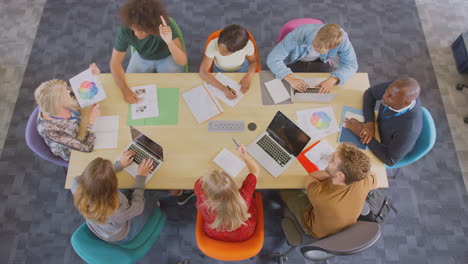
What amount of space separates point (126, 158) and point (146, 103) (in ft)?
1.49

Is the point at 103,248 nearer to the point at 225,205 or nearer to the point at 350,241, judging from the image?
the point at 225,205

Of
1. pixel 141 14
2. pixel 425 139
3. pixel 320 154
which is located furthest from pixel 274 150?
pixel 141 14

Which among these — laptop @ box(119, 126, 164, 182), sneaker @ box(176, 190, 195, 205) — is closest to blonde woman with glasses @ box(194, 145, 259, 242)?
laptop @ box(119, 126, 164, 182)

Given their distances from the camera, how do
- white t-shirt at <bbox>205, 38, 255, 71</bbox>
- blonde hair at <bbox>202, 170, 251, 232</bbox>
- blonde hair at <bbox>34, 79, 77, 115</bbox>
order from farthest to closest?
white t-shirt at <bbox>205, 38, 255, 71</bbox> → blonde hair at <bbox>34, 79, 77, 115</bbox> → blonde hair at <bbox>202, 170, 251, 232</bbox>

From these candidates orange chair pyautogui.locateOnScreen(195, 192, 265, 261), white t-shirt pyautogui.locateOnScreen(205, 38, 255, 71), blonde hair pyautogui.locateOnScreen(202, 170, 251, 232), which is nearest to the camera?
blonde hair pyautogui.locateOnScreen(202, 170, 251, 232)

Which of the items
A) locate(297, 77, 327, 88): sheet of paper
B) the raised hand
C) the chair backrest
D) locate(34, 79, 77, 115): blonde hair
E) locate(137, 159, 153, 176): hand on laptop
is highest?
the raised hand

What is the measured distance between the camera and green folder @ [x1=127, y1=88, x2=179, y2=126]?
2.08m

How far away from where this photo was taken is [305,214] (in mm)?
2037

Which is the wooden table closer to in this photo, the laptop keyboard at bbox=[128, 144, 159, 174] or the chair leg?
the laptop keyboard at bbox=[128, 144, 159, 174]

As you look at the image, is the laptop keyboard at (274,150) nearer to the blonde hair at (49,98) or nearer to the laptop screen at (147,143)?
the laptop screen at (147,143)

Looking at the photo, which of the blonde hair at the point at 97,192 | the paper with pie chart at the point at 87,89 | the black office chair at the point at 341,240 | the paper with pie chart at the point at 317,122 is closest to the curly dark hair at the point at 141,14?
the paper with pie chart at the point at 87,89

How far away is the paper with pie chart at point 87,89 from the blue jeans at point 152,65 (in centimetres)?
44

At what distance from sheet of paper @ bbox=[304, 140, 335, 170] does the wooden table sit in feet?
0.18

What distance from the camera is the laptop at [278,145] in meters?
1.96
